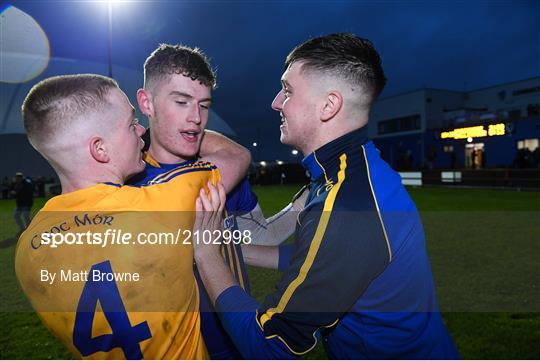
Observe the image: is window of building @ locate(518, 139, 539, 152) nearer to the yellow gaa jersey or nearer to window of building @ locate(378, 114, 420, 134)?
window of building @ locate(378, 114, 420, 134)

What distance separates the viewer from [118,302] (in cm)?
152

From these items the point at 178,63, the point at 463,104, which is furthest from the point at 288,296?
the point at 463,104

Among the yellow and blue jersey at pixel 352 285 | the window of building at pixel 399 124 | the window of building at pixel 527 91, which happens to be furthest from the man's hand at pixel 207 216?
the window of building at pixel 399 124

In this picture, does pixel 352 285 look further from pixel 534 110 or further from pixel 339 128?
pixel 534 110

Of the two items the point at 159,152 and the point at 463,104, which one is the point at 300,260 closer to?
the point at 159,152

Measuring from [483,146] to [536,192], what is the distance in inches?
601

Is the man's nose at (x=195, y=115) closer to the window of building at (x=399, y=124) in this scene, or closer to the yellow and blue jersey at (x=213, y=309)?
the yellow and blue jersey at (x=213, y=309)

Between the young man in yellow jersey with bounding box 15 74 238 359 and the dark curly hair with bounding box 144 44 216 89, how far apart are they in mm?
527

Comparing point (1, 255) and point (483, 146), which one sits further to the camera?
point (483, 146)

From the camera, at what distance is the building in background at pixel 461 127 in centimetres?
3078

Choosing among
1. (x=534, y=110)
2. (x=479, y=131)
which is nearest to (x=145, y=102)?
(x=479, y=131)

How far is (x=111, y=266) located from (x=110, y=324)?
0.80ft

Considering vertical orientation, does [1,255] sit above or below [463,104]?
below

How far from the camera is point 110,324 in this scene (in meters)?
1.53
